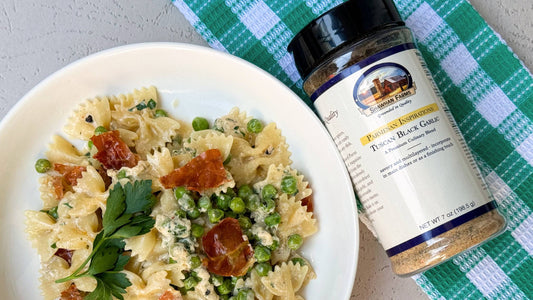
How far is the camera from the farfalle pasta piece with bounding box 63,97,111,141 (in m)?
2.10

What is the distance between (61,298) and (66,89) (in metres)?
0.89

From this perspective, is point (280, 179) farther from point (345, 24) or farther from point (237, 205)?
point (345, 24)

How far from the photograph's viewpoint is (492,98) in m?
2.23

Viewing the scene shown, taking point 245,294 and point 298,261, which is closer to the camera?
point 245,294

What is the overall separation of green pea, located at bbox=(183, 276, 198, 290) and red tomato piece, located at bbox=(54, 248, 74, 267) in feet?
1.82

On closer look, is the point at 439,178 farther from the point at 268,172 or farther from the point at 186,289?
the point at 186,289

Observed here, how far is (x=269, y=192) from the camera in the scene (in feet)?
6.57

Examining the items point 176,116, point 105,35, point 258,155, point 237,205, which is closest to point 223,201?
point 237,205

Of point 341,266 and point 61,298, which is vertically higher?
point 61,298

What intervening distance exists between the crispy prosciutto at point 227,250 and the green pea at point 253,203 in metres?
0.09

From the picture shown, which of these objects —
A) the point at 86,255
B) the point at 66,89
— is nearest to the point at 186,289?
the point at 86,255

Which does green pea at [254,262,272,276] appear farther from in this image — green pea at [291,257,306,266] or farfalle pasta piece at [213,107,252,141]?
farfalle pasta piece at [213,107,252,141]

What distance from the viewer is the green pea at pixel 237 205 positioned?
195 cm

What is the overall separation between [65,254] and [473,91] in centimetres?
199
